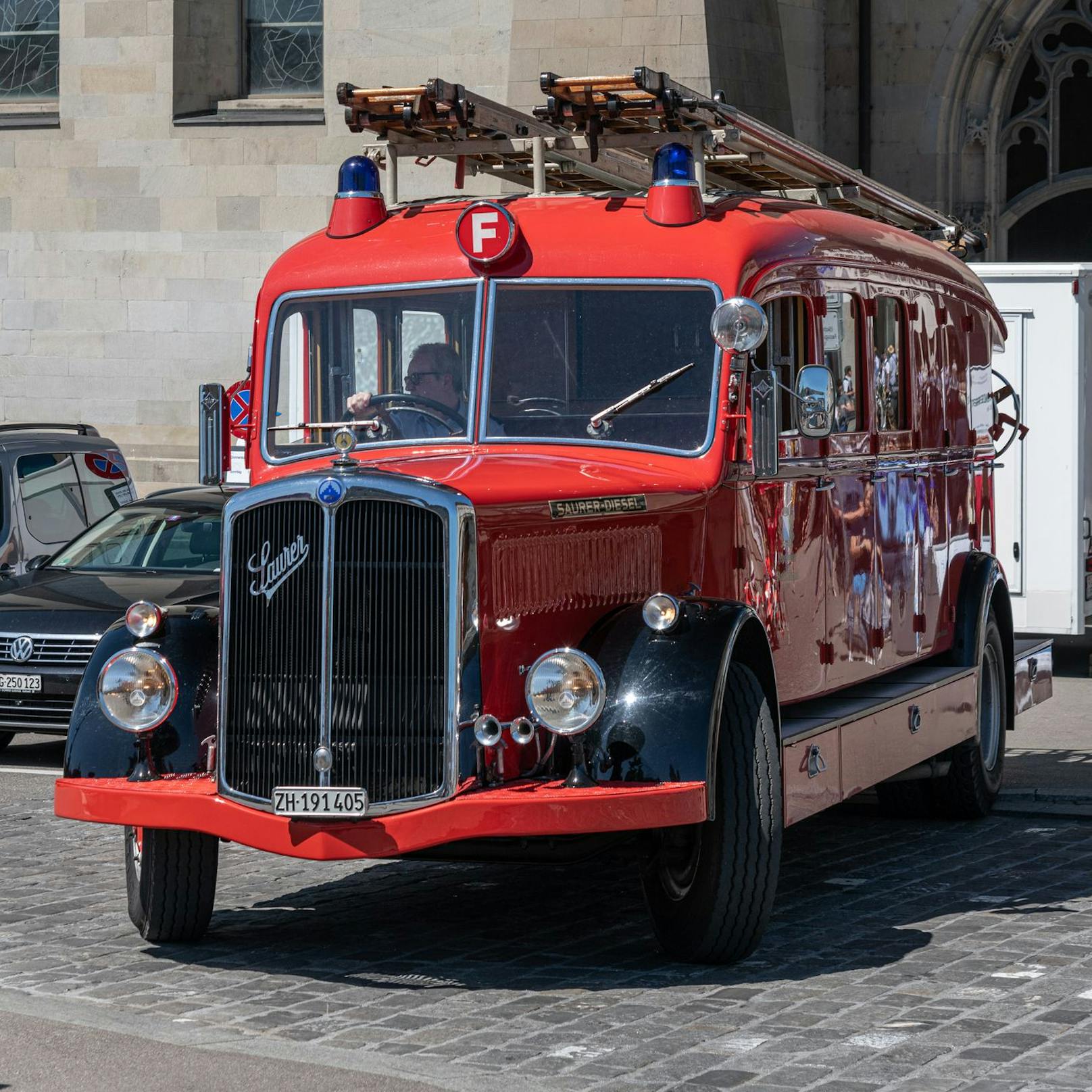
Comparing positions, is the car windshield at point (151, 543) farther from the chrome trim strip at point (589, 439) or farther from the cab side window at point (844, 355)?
the chrome trim strip at point (589, 439)

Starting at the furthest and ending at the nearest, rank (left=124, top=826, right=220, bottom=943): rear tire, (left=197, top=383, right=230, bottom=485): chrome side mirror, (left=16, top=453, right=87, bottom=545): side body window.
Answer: (left=16, top=453, right=87, bottom=545): side body window, (left=197, top=383, right=230, bottom=485): chrome side mirror, (left=124, top=826, right=220, bottom=943): rear tire

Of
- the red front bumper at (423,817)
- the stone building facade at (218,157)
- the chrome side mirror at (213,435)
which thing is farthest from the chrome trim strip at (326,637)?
the stone building facade at (218,157)

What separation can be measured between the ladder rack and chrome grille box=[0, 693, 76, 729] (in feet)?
14.5

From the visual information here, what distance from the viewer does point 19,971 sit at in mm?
7125

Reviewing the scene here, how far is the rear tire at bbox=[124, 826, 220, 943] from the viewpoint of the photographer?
7465 mm

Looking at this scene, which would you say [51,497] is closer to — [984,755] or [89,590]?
[89,590]

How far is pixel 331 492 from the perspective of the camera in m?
6.73

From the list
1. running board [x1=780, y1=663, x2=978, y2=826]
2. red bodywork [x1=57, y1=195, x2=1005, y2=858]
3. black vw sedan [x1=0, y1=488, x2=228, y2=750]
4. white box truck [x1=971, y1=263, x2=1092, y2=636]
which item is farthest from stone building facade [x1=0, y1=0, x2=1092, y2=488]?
running board [x1=780, y1=663, x2=978, y2=826]

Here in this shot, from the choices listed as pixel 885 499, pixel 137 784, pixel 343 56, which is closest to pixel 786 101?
pixel 343 56

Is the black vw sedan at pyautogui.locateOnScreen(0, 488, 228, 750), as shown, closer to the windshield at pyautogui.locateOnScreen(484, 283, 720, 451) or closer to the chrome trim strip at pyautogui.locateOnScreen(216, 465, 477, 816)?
the windshield at pyautogui.locateOnScreen(484, 283, 720, 451)

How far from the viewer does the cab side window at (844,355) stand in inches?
348

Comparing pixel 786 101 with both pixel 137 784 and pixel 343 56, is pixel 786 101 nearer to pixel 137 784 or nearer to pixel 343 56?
pixel 343 56

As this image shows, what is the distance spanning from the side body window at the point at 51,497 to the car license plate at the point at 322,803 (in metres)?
9.17

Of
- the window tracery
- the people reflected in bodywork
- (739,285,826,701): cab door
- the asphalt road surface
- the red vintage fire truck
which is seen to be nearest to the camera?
the asphalt road surface
